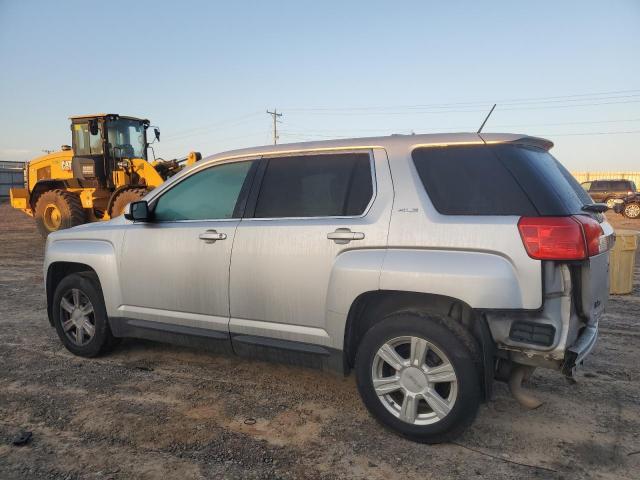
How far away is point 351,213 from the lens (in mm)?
3365

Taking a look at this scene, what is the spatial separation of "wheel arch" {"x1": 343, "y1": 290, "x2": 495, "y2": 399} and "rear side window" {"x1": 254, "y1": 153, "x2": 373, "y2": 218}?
1.98 ft

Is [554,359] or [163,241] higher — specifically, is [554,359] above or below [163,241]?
below

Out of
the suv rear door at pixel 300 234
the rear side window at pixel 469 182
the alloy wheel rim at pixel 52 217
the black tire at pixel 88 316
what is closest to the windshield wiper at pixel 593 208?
the rear side window at pixel 469 182

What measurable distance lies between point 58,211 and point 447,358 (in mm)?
13243

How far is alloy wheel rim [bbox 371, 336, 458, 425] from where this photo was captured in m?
2.97

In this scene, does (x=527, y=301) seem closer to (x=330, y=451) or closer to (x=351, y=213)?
(x=351, y=213)

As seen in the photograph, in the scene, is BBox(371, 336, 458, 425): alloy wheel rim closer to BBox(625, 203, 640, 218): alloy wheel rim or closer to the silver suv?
the silver suv

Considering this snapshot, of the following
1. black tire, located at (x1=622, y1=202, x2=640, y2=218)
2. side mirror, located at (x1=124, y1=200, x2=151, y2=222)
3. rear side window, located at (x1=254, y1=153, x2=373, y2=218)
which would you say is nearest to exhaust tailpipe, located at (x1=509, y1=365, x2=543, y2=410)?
rear side window, located at (x1=254, y1=153, x2=373, y2=218)

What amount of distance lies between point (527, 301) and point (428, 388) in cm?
80

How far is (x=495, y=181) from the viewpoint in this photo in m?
2.95

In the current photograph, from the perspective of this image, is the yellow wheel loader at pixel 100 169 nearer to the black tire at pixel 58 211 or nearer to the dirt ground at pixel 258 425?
the black tire at pixel 58 211

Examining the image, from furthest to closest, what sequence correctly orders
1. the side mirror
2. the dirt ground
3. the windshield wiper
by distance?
the side mirror
the windshield wiper
the dirt ground

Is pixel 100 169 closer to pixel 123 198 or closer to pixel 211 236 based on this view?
pixel 123 198

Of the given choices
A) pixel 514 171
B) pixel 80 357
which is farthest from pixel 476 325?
pixel 80 357
